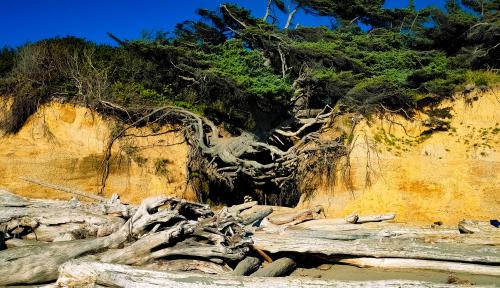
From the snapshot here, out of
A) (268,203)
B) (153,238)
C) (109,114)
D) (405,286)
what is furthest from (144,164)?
(405,286)

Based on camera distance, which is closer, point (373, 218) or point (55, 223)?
point (55, 223)

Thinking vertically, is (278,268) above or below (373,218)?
below

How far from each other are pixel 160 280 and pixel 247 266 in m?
1.75

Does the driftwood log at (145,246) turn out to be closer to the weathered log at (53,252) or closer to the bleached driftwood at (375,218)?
the weathered log at (53,252)

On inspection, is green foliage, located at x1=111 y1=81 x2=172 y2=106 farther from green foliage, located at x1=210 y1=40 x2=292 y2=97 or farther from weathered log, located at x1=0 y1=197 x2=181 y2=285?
weathered log, located at x1=0 y1=197 x2=181 y2=285

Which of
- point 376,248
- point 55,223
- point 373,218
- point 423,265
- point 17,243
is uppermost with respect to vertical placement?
point 55,223

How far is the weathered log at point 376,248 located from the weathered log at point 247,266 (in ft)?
1.76

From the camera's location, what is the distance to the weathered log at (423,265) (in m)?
8.57

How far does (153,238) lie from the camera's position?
27.7 feet

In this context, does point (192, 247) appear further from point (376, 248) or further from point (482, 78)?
point (482, 78)

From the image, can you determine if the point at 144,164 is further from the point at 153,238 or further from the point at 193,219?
the point at 153,238

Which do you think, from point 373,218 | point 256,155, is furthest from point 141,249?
point 256,155

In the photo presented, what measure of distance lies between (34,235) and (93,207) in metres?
1.45

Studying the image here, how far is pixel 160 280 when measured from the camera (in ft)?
23.8
